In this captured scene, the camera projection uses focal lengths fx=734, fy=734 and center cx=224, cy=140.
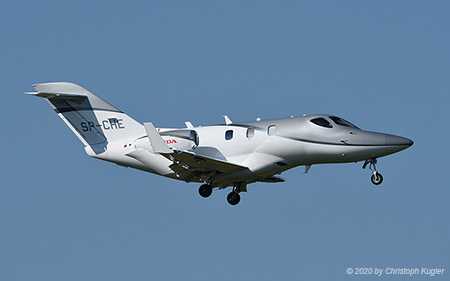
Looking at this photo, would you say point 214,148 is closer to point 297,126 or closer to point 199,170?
point 199,170

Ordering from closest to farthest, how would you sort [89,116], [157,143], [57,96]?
1. [157,143]
2. [57,96]
3. [89,116]

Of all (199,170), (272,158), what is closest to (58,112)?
(199,170)

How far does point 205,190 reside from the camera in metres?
27.4

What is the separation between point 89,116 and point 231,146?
6.59m

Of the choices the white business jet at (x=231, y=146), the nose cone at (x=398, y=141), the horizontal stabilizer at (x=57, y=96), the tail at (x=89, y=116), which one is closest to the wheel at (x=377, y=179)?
the white business jet at (x=231, y=146)

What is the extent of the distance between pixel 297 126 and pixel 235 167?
2.75 metres

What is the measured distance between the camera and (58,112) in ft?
99.7

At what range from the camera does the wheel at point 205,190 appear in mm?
27406

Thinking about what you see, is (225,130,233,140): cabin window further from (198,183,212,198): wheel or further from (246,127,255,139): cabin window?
(198,183,212,198): wheel

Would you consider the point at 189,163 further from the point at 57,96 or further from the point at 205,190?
the point at 57,96

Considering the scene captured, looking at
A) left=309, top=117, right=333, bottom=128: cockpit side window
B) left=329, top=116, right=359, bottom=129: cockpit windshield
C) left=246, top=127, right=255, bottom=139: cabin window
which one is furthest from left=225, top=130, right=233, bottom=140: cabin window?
left=329, top=116, right=359, bottom=129: cockpit windshield

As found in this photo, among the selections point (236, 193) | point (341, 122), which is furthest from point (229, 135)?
point (341, 122)

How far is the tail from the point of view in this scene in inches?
1180

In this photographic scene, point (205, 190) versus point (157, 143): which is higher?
point (157, 143)
